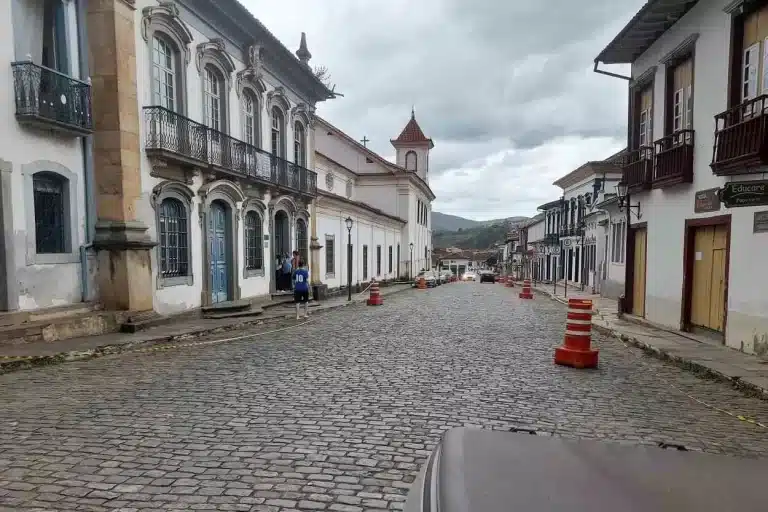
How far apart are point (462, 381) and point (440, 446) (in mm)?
4684

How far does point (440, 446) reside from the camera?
2154mm

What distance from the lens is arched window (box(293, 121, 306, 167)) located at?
2083 centimetres

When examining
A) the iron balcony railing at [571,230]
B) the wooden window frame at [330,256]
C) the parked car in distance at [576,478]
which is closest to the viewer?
the parked car in distance at [576,478]

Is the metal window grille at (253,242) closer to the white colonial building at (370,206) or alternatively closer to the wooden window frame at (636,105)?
the white colonial building at (370,206)

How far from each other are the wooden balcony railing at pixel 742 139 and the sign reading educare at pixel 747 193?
44.6 inches

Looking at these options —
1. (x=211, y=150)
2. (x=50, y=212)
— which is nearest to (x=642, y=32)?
(x=211, y=150)

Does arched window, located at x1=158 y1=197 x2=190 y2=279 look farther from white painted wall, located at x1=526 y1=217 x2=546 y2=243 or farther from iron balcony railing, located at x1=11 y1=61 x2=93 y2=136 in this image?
white painted wall, located at x1=526 y1=217 x2=546 y2=243

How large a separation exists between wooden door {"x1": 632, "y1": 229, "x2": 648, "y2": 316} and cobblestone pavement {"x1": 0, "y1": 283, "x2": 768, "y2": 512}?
16.9 ft

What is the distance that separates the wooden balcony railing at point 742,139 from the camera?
7934mm

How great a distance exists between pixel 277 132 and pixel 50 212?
10267 millimetres

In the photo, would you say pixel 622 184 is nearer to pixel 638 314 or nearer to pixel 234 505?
pixel 638 314

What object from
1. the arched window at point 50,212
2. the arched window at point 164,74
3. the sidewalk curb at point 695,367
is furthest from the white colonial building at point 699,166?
the arched window at point 50,212

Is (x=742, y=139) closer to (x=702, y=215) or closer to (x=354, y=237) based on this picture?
(x=702, y=215)

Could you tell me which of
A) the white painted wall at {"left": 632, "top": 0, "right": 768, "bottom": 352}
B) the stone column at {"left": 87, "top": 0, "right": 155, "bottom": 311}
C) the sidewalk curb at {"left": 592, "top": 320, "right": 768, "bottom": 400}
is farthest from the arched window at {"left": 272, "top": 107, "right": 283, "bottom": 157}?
the sidewalk curb at {"left": 592, "top": 320, "right": 768, "bottom": 400}
